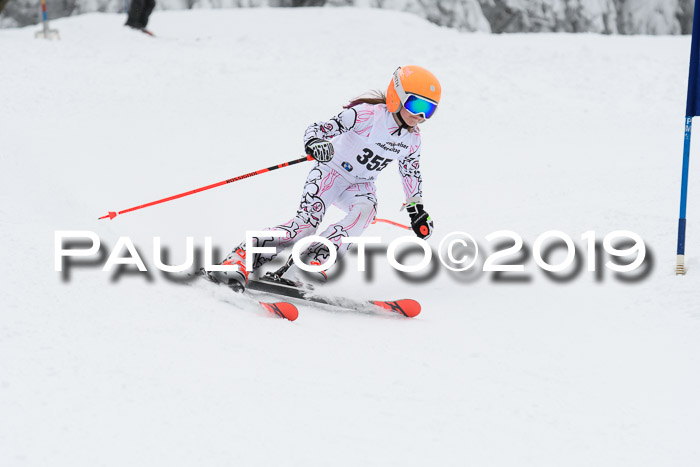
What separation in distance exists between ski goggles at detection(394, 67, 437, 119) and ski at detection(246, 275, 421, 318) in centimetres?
124

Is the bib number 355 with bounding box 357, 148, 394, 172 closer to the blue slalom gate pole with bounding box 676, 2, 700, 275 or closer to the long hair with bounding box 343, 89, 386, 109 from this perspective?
the long hair with bounding box 343, 89, 386, 109

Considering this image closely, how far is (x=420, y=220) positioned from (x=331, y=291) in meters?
0.86

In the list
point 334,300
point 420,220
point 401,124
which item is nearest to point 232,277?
point 334,300

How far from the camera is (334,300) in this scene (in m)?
4.61

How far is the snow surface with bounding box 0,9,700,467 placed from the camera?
8.46 ft

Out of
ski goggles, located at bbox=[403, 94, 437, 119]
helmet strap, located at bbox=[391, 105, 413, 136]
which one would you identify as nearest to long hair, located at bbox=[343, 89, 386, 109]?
helmet strap, located at bbox=[391, 105, 413, 136]

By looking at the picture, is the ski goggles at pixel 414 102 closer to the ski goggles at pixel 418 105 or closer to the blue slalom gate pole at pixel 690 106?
the ski goggles at pixel 418 105

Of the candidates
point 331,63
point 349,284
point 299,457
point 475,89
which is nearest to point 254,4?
point 331,63

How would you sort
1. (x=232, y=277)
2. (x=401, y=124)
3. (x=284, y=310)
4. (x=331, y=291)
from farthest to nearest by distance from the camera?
(x=331, y=291) < (x=401, y=124) < (x=232, y=277) < (x=284, y=310)

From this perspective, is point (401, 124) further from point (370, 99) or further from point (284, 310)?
point (284, 310)

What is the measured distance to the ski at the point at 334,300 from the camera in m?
4.58

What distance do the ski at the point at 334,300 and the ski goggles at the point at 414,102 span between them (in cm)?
124

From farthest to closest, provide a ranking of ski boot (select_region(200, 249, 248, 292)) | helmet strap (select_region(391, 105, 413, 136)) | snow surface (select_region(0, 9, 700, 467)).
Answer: helmet strap (select_region(391, 105, 413, 136)), ski boot (select_region(200, 249, 248, 292)), snow surface (select_region(0, 9, 700, 467))

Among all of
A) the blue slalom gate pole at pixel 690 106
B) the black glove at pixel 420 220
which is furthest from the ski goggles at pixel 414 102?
the blue slalom gate pole at pixel 690 106
